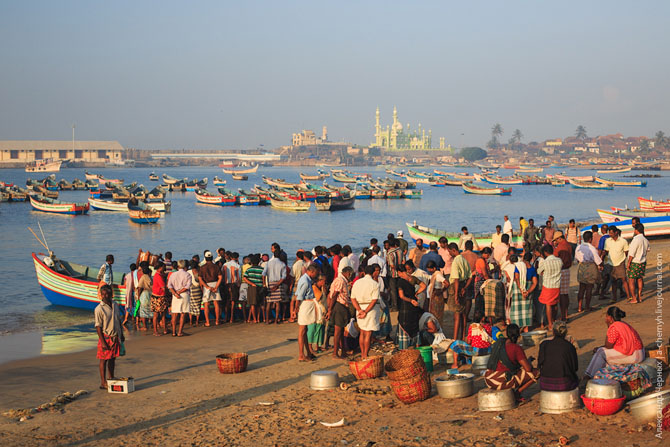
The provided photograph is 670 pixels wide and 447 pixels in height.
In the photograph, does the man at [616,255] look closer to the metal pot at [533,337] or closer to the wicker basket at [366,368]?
the metal pot at [533,337]

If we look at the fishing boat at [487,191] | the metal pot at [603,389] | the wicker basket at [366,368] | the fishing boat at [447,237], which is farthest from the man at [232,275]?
the fishing boat at [487,191]

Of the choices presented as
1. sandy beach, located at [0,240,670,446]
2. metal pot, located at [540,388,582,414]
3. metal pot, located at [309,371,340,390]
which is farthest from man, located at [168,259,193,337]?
metal pot, located at [540,388,582,414]

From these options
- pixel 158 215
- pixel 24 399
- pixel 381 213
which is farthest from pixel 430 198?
pixel 24 399

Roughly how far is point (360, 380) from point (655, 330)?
459cm

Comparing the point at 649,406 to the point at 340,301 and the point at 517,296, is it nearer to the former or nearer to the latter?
the point at 517,296

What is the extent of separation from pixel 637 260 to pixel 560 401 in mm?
5807

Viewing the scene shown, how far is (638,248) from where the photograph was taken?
38.8 ft

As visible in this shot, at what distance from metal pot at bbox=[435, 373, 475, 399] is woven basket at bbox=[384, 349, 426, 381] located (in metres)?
0.29

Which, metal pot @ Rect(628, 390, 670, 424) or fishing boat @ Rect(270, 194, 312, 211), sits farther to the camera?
fishing boat @ Rect(270, 194, 312, 211)

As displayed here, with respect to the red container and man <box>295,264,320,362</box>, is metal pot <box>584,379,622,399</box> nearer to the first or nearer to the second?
the red container

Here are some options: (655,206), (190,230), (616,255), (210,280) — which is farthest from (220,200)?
(616,255)

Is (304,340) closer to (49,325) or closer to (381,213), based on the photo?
(49,325)

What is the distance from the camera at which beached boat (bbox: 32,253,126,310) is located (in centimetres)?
1672

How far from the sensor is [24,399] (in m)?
9.27
